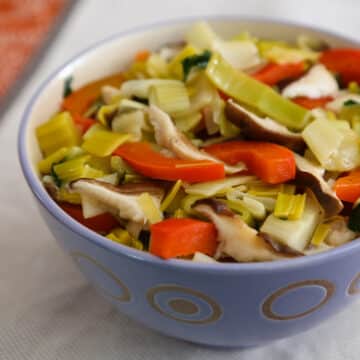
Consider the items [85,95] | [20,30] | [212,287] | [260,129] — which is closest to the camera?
[212,287]

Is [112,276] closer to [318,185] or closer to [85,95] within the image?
[318,185]

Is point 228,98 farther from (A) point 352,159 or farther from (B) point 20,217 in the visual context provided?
(B) point 20,217

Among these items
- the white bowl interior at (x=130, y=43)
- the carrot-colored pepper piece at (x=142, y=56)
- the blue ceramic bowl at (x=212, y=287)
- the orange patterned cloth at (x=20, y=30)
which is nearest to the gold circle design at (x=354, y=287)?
the blue ceramic bowl at (x=212, y=287)

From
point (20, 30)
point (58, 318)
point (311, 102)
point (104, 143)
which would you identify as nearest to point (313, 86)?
point (311, 102)

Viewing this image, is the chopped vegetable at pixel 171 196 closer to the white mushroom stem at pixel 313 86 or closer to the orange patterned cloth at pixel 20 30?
the white mushroom stem at pixel 313 86

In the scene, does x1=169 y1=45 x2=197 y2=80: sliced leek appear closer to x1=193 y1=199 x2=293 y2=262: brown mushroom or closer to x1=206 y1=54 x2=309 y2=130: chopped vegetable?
x1=206 y1=54 x2=309 y2=130: chopped vegetable

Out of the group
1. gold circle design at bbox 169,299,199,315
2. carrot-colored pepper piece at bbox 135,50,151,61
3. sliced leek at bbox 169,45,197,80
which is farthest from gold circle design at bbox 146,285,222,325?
carrot-colored pepper piece at bbox 135,50,151,61
